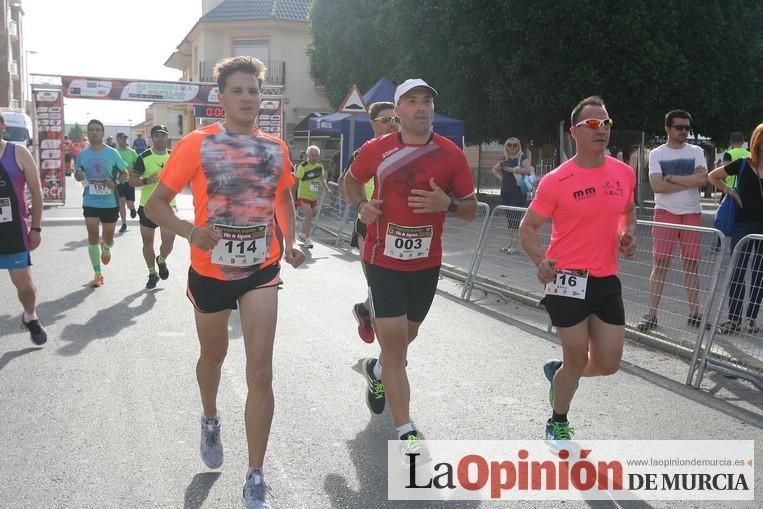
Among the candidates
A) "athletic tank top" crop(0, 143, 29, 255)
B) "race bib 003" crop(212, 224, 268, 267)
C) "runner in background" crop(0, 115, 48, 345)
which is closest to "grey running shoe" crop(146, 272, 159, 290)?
"runner in background" crop(0, 115, 48, 345)

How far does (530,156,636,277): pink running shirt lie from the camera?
435 cm

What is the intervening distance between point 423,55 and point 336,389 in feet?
63.2

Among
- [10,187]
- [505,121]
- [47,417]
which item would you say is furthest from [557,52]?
[47,417]

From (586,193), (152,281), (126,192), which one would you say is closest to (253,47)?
(126,192)

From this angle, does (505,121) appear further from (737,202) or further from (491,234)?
(737,202)

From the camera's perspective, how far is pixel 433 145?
4.52 m

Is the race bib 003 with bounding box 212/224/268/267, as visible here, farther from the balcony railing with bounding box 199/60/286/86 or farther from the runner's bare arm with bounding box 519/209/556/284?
the balcony railing with bounding box 199/60/286/86

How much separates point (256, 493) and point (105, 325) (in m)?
4.62

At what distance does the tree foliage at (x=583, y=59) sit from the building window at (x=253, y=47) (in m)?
19.9

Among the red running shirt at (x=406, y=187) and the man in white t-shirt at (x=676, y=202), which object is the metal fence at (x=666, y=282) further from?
the red running shirt at (x=406, y=187)

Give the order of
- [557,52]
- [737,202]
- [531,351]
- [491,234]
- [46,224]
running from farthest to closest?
[557,52], [46,224], [491,234], [737,202], [531,351]

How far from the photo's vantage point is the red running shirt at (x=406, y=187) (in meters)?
4.45

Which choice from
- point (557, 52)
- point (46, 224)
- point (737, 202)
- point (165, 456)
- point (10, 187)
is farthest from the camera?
point (557, 52)

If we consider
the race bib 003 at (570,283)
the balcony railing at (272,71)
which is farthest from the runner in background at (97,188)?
the balcony railing at (272,71)
